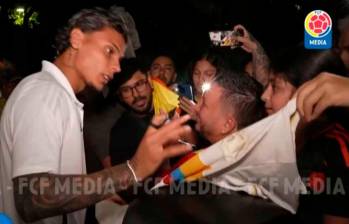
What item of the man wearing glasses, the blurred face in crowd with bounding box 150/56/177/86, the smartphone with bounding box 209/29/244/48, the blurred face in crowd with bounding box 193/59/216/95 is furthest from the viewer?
the blurred face in crowd with bounding box 150/56/177/86

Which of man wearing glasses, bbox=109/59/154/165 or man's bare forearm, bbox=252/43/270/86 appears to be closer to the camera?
man wearing glasses, bbox=109/59/154/165

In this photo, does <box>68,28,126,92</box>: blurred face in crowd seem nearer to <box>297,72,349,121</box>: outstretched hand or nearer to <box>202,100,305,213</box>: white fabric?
<box>202,100,305,213</box>: white fabric

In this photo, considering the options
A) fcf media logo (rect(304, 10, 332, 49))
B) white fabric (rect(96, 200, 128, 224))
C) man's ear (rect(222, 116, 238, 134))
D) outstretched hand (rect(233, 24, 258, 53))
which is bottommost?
white fabric (rect(96, 200, 128, 224))

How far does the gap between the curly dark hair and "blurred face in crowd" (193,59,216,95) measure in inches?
69.7

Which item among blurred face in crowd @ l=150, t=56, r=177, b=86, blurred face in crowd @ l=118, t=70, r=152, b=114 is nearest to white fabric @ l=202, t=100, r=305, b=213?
blurred face in crowd @ l=118, t=70, r=152, b=114

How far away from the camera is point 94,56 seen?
244 centimetres

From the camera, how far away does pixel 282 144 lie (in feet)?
5.68

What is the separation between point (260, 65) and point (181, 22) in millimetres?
7485

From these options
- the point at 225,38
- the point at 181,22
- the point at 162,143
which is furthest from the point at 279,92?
the point at 181,22

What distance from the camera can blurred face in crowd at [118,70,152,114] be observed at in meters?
4.22

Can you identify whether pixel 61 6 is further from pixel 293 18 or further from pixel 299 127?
pixel 299 127

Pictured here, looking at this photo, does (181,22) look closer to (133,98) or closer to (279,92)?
(133,98)

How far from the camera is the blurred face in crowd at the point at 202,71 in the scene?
4.32 meters

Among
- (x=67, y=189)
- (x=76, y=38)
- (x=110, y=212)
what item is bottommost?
(x=110, y=212)
